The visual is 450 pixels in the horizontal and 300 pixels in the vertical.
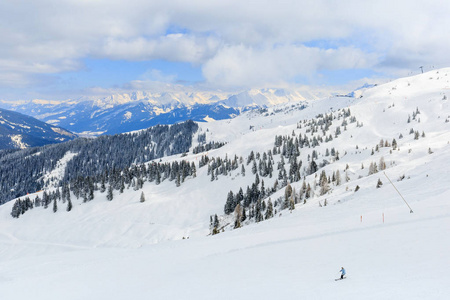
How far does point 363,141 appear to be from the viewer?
518 feet

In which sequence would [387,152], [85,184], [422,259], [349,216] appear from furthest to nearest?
[85,184], [387,152], [349,216], [422,259]

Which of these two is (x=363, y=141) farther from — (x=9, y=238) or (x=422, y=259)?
(x=9, y=238)

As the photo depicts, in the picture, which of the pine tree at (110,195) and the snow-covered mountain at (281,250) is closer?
the snow-covered mountain at (281,250)

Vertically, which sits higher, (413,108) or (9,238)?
(413,108)

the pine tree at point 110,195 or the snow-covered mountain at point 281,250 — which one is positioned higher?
the pine tree at point 110,195

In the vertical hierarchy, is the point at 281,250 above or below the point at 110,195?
below

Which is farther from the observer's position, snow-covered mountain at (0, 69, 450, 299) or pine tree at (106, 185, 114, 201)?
pine tree at (106, 185, 114, 201)

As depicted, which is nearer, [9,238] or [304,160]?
[9,238]

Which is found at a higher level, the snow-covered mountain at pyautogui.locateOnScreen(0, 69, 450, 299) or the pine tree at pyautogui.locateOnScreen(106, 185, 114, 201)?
the pine tree at pyautogui.locateOnScreen(106, 185, 114, 201)

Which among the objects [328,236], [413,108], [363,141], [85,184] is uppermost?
[413,108]

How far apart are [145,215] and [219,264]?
93503mm

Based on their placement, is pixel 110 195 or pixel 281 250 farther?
pixel 110 195

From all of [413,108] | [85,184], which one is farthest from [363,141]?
[85,184]

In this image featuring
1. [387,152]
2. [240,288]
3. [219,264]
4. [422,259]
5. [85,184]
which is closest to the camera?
[422,259]
